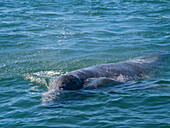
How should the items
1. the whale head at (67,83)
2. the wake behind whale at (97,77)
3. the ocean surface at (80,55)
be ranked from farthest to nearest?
the whale head at (67,83), the wake behind whale at (97,77), the ocean surface at (80,55)

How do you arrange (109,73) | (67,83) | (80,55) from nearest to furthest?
(67,83), (109,73), (80,55)

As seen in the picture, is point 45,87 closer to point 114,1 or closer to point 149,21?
point 149,21

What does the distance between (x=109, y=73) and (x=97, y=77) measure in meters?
0.60

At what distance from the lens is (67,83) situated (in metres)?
8.36

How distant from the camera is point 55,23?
20.1 meters

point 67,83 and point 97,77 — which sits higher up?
point 67,83

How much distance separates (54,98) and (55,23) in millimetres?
12840

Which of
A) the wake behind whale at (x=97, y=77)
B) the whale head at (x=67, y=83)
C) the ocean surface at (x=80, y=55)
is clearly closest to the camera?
the ocean surface at (x=80, y=55)

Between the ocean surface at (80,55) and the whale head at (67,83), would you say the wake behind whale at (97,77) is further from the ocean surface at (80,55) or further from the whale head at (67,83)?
the ocean surface at (80,55)

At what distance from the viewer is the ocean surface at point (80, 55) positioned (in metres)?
7.40

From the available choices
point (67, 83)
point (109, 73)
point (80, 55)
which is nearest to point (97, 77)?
point (109, 73)

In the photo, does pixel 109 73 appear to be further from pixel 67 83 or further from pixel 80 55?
pixel 80 55

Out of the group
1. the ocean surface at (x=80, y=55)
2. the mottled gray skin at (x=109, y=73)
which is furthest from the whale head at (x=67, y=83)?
the ocean surface at (x=80, y=55)

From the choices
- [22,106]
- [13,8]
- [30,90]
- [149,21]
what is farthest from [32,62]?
[13,8]
